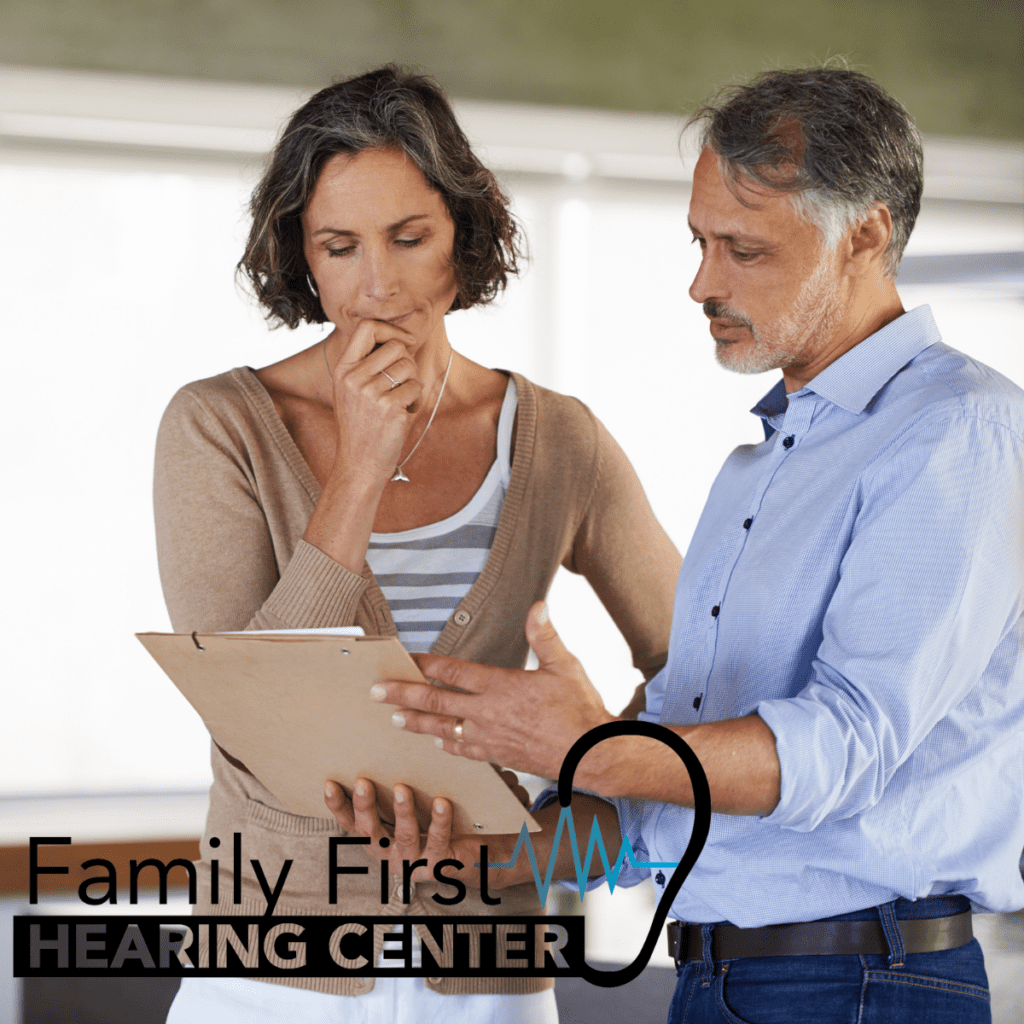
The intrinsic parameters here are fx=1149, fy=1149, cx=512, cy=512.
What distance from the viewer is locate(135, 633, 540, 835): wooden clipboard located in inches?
41.1

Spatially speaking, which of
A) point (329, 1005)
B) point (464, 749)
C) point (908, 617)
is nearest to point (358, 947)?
point (329, 1005)

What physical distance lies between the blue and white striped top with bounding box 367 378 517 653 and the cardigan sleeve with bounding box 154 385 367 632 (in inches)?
5.1

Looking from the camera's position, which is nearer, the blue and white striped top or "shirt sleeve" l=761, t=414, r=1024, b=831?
Answer: "shirt sleeve" l=761, t=414, r=1024, b=831

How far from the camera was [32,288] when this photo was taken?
2.80m

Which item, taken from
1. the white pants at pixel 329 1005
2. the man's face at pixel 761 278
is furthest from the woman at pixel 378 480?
the man's face at pixel 761 278

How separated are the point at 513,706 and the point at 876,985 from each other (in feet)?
1.43

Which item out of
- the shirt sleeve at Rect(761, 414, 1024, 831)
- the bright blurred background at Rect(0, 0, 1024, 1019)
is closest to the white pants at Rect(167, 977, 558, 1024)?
the shirt sleeve at Rect(761, 414, 1024, 831)

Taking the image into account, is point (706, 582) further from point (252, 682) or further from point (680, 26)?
point (680, 26)

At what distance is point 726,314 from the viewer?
1264 mm

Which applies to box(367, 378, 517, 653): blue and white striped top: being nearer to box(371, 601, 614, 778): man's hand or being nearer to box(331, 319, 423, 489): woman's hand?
box(331, 319, 423, 489): woman's hand

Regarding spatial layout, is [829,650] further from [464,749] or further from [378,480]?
[378,480]

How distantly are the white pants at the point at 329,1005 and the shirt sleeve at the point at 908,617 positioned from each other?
55cm

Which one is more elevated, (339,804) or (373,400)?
(373,400)

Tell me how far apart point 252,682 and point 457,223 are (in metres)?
0.72
